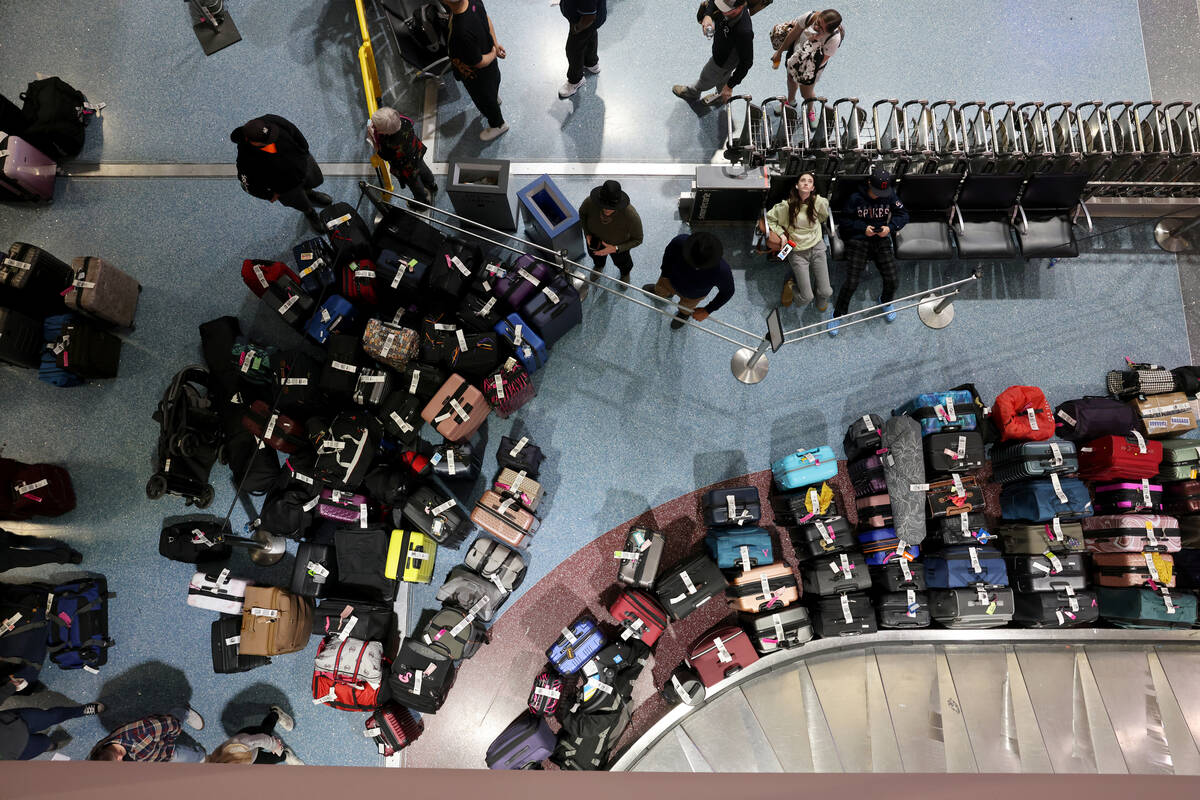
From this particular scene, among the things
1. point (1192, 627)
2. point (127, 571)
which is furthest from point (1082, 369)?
point (127, 571)

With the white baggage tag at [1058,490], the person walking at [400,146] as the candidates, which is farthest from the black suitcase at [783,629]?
the person walking at [400,146]

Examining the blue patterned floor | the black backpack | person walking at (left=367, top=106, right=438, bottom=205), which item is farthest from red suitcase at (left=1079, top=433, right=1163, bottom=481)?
the black backpack

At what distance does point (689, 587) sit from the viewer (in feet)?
20.4

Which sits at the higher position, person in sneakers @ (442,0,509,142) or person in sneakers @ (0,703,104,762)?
person in sneakers @ (442,0,509,142)

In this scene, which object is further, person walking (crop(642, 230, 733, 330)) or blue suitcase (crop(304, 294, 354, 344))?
blue suitcase (crop(304, 294, 354, 344))

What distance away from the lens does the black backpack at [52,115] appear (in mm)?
7461

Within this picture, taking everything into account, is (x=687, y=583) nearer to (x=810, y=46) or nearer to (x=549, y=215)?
(x=549, y=215)

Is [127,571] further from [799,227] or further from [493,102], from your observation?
[799,227]

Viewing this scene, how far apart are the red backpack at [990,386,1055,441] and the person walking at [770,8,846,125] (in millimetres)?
3591

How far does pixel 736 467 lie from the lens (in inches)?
275

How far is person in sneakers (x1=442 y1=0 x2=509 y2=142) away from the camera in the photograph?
627cm

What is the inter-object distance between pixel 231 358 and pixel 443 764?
15.4 feet

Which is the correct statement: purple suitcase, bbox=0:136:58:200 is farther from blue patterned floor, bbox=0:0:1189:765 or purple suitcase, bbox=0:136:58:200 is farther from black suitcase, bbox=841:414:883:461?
black suitcase, bbox=841:414:883:461

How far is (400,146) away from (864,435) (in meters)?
5.46
